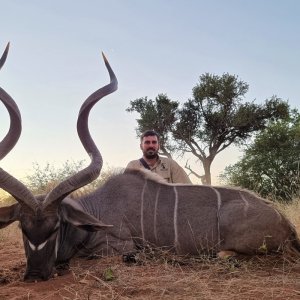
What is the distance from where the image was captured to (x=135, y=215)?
410cm

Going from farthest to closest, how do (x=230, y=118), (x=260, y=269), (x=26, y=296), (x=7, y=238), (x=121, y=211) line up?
1. (x=230, y=118)
2. (x=7, y=238)
3. (x=121, y=211)
4. (x=260, y=269)
5. (x=26, y=296)

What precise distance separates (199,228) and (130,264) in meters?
0.68

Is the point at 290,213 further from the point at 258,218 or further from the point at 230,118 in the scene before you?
the point at 230,118

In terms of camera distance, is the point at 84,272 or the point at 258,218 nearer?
the point at 84,272

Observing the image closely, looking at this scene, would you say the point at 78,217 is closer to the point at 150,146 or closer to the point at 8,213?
the point at 8,213

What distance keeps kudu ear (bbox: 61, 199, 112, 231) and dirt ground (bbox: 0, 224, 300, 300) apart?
27 centimetres

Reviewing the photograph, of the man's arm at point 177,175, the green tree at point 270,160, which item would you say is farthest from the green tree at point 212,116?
the man's arm at point 177,175

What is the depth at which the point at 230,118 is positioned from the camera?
1680 centimetres

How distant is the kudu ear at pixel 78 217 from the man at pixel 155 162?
213cm

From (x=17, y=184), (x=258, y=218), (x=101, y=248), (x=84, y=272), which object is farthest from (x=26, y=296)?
(x=258, y=218)

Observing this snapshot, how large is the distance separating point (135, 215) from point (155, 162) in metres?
1.82

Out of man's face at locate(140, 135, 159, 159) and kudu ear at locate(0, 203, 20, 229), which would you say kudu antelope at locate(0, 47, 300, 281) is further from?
man's face at locate(140, 135, 159, 159)

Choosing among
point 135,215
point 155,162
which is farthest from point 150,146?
point 135,215

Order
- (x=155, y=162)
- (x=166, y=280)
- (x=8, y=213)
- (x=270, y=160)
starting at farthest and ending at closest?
(x=270, y=160), (x=155, y=162), (x=8, y=213), (x=166, y=280)
